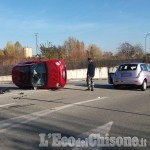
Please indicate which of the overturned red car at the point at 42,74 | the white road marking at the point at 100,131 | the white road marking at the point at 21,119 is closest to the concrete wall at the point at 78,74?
the overturned red car at the point at 42,74

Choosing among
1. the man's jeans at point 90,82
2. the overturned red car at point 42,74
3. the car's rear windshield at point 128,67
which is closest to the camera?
the overturned red car at point 42,74

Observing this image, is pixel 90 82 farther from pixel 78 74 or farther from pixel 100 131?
pixel 78 74

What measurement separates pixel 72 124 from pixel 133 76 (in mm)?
11494

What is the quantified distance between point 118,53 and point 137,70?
82.9m

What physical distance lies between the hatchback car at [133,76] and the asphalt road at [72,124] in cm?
608

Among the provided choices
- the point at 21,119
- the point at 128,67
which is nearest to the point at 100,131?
the point at 21,119

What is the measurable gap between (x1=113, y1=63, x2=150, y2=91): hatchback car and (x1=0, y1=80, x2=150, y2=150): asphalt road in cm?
608

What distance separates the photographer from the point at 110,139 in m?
7.92

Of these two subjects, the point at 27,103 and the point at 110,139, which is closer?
the point at 110,139

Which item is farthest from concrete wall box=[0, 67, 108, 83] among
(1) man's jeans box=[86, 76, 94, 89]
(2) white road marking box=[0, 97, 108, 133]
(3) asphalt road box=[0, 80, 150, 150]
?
(2) white road marking box=[0, 97, 108, 133]

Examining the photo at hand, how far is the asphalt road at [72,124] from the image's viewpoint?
756cm

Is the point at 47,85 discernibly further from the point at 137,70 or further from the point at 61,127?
the point at 61,127

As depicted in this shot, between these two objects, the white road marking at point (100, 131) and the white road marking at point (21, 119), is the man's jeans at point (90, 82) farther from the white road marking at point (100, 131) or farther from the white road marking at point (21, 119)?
the white road marking at point (100, 131)

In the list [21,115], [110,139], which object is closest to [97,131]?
[110,139]
